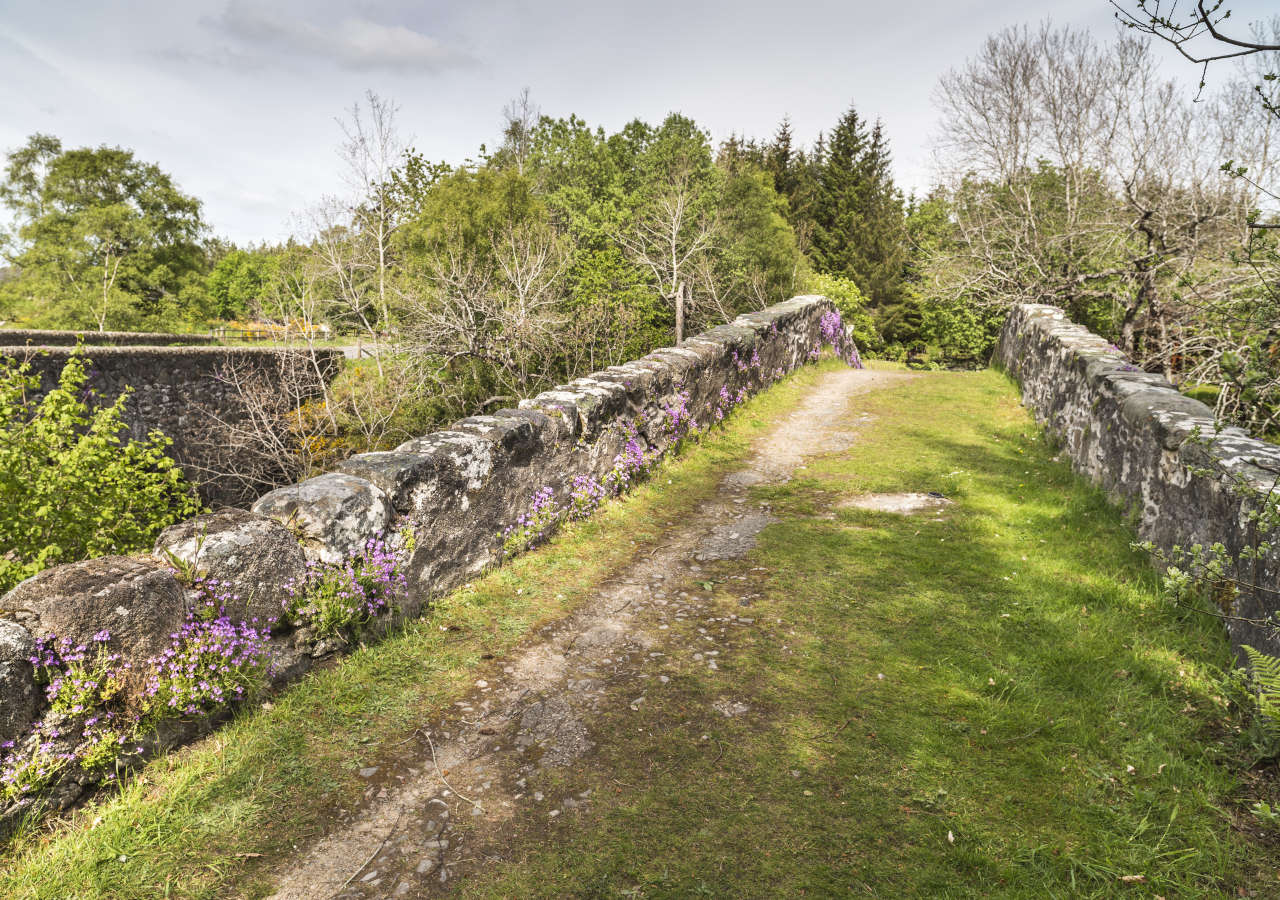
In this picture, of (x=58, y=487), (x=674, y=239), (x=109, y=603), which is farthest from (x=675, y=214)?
(x=109, y=603)

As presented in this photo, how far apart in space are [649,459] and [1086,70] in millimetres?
26266

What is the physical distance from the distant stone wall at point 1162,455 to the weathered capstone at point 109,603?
4336mm

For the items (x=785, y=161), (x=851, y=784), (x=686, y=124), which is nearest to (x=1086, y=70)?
(x=686, y=124)

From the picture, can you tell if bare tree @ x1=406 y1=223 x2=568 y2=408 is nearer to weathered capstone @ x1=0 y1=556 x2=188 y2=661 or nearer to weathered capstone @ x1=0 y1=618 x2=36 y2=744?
weathered capstone @ x1=0 y1=556 x2=188 y2=661

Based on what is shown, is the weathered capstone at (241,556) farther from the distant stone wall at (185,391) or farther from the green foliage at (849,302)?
the green foliage at (849,302)

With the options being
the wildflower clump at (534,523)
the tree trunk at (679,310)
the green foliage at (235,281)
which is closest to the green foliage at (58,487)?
the wildflower clump at (534,523)

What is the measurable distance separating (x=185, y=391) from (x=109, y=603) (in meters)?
13.8

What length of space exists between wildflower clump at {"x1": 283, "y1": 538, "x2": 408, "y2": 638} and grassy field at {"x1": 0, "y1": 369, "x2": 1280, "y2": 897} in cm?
23

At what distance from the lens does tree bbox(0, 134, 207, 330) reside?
30.6 meters

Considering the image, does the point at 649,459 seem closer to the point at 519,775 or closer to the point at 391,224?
the point at 519,775

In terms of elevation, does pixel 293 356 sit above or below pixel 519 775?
above

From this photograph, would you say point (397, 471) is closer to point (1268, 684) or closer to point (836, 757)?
point (836, 757)

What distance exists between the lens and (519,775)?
3.00m

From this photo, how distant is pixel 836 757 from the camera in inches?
123
